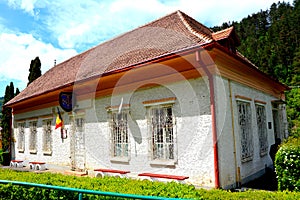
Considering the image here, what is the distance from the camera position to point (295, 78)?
5147cm

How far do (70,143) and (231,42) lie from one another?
8.21 metres

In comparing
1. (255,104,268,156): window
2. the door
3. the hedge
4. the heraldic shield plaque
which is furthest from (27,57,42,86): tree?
(255,104,268,156): window

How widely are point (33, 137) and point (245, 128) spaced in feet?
39.0

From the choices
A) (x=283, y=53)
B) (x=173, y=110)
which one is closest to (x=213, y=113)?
(x=173, y=110)

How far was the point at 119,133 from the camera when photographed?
9.74 meters

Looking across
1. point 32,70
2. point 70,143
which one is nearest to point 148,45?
point 70,143

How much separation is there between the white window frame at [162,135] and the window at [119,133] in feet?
4.08

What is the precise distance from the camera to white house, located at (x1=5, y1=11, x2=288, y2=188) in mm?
7465

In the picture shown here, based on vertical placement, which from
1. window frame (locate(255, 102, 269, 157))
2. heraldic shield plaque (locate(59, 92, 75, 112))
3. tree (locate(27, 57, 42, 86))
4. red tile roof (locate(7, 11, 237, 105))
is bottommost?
window frame (locate(255, 102, 269, 157))

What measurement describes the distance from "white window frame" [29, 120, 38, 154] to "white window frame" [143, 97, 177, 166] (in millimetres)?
8823

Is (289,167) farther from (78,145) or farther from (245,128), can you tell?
(78,145)

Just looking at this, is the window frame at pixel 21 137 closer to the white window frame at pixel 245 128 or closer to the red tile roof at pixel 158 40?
the red tile roof at pixel 158 40

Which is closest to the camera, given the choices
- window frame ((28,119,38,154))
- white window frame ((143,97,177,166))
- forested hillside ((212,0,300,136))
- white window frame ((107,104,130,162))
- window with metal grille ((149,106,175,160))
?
white window frame ((143,97,177,166))

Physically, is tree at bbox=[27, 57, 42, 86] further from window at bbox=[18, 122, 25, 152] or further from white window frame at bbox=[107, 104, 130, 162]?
white window frame at bbox=[107, 104, 130, 162]
